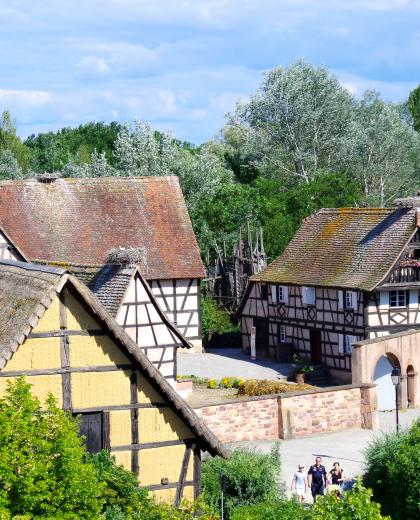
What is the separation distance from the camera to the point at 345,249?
46000 millimetres

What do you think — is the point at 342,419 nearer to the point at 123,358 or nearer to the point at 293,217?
the point at 123,358

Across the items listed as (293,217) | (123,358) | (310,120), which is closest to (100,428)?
(123,358)

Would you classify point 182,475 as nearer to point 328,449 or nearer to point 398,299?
point 328,449

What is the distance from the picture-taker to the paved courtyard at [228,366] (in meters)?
43.3

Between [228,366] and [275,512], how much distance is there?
944 inches

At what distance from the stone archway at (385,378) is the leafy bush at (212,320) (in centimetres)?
1165

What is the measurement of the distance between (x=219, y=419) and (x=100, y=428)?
481 inches

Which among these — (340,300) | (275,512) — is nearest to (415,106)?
(340,300)

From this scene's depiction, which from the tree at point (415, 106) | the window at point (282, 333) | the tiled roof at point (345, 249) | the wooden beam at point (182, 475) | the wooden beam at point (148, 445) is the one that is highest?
the tree at point (415, 106)

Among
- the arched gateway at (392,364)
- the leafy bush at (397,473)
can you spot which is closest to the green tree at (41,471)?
the leafy bush at (397,473)

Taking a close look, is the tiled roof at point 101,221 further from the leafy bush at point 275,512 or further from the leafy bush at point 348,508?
the leafy bush at point 348,508

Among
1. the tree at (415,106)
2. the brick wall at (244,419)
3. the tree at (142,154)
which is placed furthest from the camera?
the tree at (415,106)

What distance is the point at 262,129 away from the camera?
70750mm

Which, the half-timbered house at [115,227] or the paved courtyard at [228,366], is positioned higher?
the half-timbered house at [115,227]
